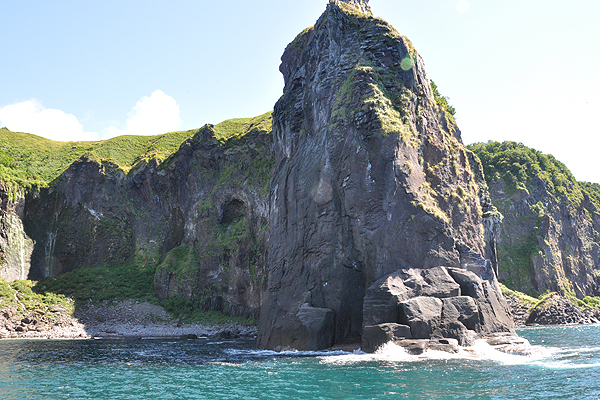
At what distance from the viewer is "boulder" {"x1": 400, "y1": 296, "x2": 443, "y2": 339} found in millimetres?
31375

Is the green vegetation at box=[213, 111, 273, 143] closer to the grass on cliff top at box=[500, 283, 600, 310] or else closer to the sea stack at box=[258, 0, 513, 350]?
the sea stack at box=[258, 0, 513, 350]

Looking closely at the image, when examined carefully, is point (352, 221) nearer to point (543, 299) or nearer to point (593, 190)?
point (543, 299)

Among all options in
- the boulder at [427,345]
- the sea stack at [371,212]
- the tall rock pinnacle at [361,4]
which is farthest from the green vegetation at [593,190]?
the boulder at [427,345]

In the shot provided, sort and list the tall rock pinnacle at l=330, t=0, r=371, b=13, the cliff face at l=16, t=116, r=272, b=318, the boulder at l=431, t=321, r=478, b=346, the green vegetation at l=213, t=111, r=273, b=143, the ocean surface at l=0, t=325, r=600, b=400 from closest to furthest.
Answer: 1. the ocean surface at l=0, t=325, r=600, b=400
2. the boulder at l=431, t=321, r=478, b=346
3. the tall rock pinnacle at l=330, t=0, r=371, b=13
4. the cliff face at l=16, t=116, r=272, b=318
5. the green vegetation at l=213, t=111, r=273, b=143

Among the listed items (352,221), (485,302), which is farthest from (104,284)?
(485,302)

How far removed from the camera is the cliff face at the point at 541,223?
98438 millimetres

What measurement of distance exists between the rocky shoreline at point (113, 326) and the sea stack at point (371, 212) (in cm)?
2205

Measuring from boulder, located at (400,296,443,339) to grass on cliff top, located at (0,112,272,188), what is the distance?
51.0m

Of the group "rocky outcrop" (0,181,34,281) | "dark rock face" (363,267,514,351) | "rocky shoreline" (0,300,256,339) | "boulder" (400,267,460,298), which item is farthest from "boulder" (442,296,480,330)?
"rocky outcrop" (0,181,34,281)

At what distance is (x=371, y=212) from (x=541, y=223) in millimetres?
81590

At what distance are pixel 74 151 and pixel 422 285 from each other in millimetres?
87867

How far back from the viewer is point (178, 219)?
3324 inches

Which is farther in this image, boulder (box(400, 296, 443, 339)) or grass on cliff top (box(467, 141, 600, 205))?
grass on cliff top (box(467, 141, 600, 205))

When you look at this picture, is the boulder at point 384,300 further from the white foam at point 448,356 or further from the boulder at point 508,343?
the boulder at point 508,343
